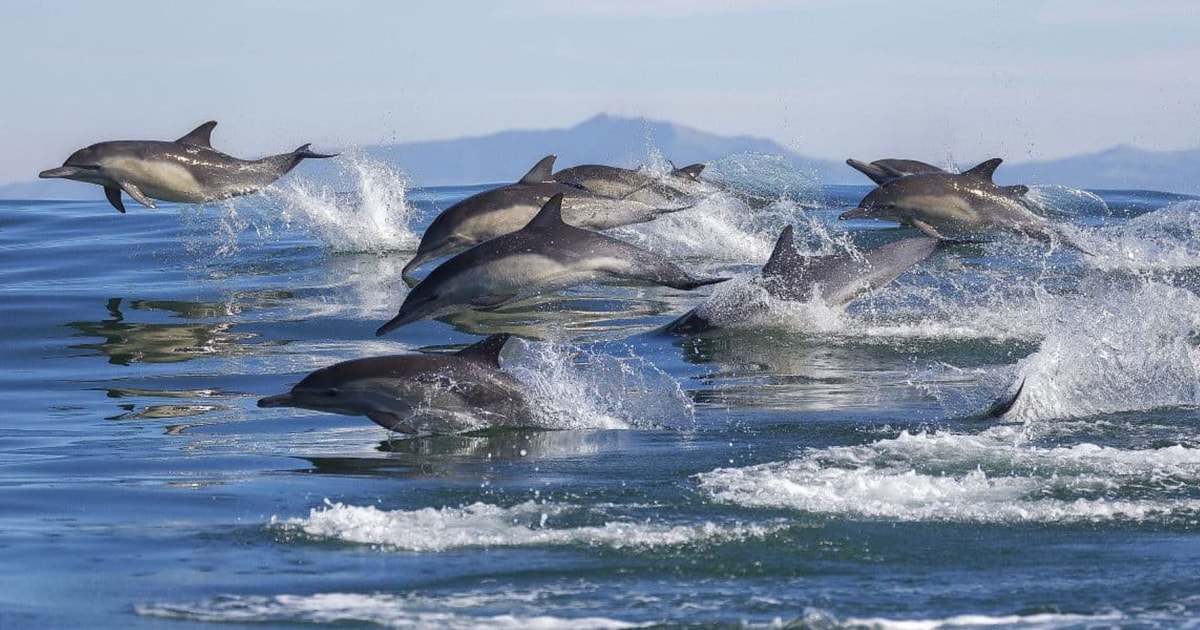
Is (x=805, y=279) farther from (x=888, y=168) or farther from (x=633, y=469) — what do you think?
(x=888, y=168)

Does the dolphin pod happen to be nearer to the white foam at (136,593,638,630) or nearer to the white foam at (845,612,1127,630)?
the white foam at (136,593,638,630)

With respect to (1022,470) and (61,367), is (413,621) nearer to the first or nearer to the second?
(1022,470)

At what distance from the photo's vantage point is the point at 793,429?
952 centimetres

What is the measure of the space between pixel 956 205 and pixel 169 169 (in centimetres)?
809

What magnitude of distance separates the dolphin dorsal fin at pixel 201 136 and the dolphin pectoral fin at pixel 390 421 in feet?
29.4

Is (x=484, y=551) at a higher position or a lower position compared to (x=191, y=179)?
lower

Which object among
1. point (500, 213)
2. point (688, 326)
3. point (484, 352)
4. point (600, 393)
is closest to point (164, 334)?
point (500, 213)

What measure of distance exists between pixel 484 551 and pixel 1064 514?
2.44 metres

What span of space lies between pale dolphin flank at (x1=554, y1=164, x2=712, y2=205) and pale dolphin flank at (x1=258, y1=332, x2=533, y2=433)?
8.87 m

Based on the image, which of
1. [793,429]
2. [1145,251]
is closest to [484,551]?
[793,429]

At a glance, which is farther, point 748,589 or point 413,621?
point 748,589

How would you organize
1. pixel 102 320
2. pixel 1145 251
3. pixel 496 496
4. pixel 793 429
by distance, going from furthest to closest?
pixel 1145 251
pixel 102 320
pixel 793 429
pixel 496 496

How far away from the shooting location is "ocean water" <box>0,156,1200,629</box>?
618 centimetres

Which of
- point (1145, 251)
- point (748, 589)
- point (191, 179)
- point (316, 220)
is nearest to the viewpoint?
point (748, 589)
